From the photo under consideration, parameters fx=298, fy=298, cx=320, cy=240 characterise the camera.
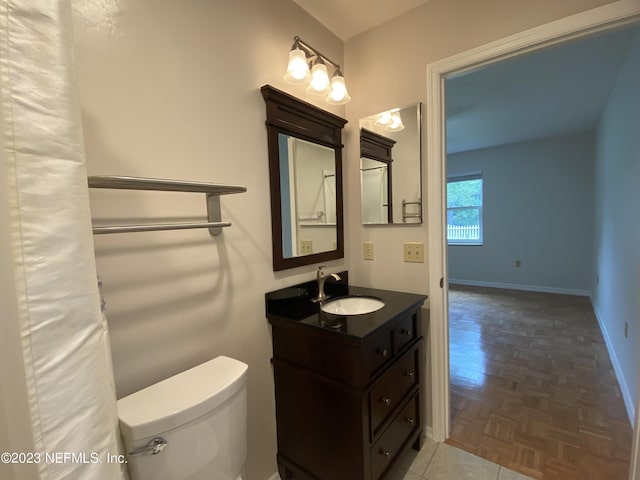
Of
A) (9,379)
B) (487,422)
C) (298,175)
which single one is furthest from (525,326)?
(9,379)

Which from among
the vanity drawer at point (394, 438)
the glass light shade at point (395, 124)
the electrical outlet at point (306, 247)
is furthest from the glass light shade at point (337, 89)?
the vanity drawer at point (394, 438)

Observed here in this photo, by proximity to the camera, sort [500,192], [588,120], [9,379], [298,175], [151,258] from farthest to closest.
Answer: [500,192] < [588,120] < [298,175] < [151,258] < [9,379]

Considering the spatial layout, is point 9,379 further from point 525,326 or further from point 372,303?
point 525,326

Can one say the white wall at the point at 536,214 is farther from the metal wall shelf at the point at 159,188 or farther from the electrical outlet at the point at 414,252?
the metal wall shelf at the point at 159,188

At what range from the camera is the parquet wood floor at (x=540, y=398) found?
5.20 feet

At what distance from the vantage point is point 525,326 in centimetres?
339

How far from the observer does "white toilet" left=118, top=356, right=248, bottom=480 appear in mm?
789

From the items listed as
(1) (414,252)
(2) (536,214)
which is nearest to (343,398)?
(1) (414,252)

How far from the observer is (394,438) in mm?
1396

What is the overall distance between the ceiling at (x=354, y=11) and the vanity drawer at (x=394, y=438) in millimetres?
2091

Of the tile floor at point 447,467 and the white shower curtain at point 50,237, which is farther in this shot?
the tile floor at point 447,467

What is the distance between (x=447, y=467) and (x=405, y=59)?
7.25 feet

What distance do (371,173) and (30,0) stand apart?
5.26 ft

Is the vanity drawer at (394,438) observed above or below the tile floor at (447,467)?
above
